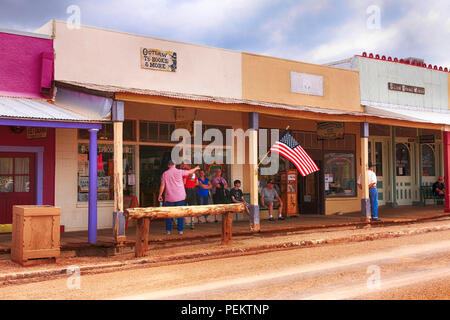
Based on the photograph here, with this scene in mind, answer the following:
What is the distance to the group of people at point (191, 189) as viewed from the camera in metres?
12.2

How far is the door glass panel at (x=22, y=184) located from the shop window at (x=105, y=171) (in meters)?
1.25

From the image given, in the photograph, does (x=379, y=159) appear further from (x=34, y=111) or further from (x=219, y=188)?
(x=34, y=111)

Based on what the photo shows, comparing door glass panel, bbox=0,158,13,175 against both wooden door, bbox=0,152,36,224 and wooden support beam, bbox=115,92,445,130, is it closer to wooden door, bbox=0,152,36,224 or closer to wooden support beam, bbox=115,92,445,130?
wooden door, bbox=0,152,36,224

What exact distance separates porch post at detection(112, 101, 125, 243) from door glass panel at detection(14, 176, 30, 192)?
10.1 ft

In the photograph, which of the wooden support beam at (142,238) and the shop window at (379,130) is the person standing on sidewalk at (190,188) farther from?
the shop window at (379,130)

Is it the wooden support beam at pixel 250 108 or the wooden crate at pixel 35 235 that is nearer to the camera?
the wooden crate at pixel 35 235

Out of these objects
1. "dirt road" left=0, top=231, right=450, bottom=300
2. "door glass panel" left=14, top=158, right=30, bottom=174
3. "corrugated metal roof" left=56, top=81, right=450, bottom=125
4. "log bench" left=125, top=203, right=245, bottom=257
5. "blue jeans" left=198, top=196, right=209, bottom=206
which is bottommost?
"dirt road" left=0, top=231, right=450, bottom=300

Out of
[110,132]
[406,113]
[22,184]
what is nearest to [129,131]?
[110,132]

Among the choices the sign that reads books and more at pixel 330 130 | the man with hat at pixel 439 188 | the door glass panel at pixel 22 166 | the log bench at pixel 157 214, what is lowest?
the log bench at pixel 157 214

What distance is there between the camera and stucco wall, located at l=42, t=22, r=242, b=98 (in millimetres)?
12906

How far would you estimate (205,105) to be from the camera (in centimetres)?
1231

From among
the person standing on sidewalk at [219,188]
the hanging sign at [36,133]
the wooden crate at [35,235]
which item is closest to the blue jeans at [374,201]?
the person standing on sidewalk at [219,188]

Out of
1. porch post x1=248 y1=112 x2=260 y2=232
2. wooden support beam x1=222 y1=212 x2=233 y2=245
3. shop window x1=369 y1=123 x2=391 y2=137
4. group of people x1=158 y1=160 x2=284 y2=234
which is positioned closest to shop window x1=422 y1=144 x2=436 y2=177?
shop window x1=369 y1=123 x2=391 y2=137

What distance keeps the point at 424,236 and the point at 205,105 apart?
659cm
